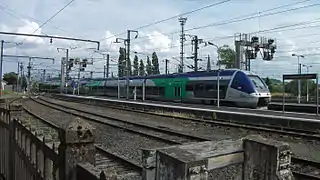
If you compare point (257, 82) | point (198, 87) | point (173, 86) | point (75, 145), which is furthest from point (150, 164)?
point (173, 86)

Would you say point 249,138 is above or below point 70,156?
above

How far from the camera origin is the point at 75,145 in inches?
119

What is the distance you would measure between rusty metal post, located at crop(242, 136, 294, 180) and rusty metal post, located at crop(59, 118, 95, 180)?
140 centimetres

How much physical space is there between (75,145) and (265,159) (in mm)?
1589

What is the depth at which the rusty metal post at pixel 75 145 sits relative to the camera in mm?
2992

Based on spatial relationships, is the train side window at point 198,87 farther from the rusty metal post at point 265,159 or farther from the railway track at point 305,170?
the rusty metal post at point 265,159

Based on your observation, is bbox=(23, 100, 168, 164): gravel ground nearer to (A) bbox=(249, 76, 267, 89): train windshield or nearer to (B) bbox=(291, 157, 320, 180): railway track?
(B) bbox=(291, 157, 320, 180): railway track

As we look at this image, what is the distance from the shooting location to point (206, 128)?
669 inches

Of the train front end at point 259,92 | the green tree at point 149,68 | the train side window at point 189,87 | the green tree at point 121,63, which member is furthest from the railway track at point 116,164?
the green tree at point 149,68

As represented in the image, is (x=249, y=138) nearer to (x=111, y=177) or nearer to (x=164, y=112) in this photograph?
(x=111, y=177)

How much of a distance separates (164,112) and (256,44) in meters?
21.5

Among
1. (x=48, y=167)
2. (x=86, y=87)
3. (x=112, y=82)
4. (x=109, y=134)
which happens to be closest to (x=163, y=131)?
(x=109, y=134)

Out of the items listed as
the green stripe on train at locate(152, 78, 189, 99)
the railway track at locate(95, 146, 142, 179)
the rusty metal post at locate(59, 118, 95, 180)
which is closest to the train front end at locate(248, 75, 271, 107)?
the green stripe on train at locate(152, 78, 189, 99)

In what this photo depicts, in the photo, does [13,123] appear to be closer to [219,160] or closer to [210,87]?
[219,160]
